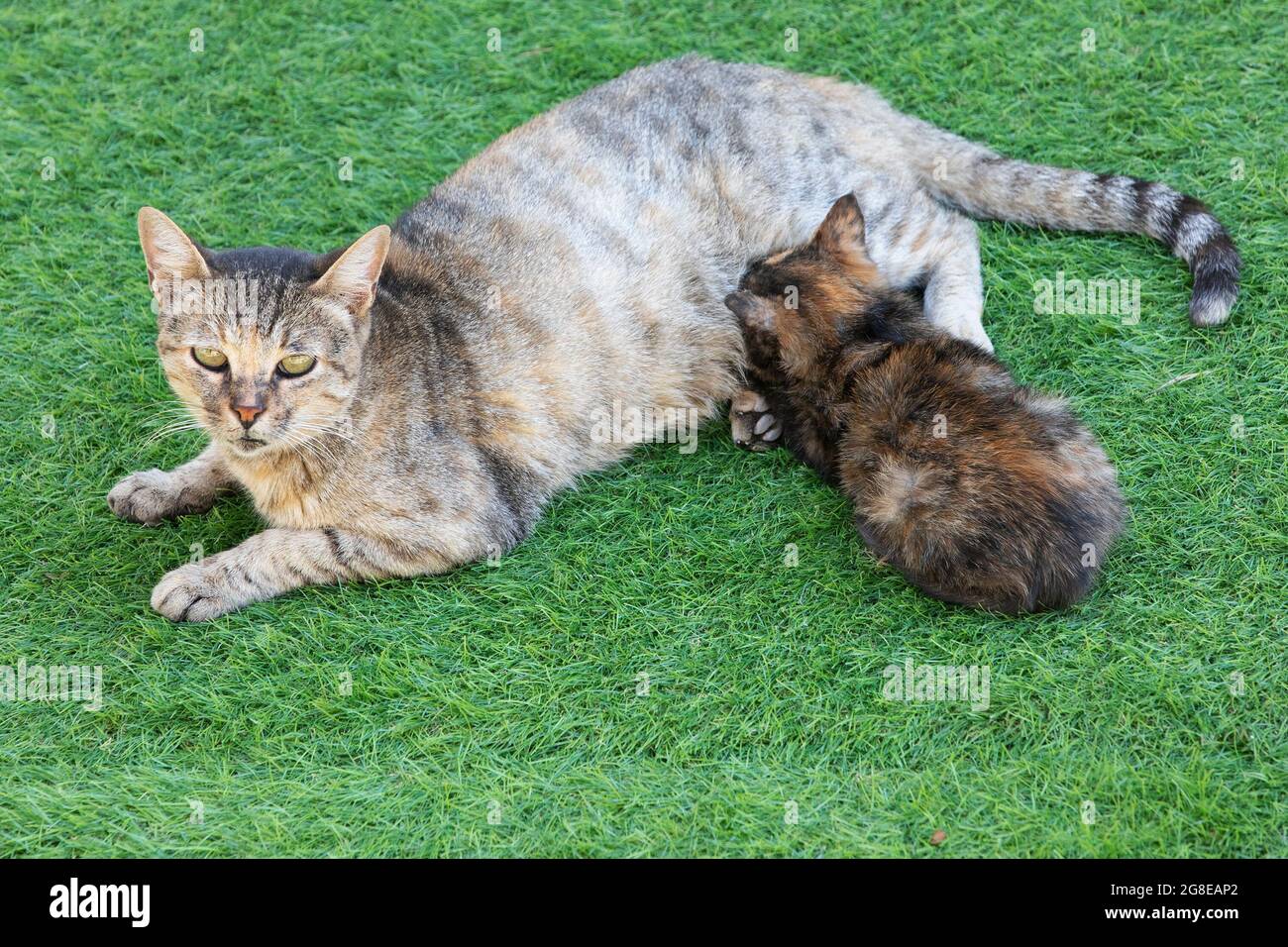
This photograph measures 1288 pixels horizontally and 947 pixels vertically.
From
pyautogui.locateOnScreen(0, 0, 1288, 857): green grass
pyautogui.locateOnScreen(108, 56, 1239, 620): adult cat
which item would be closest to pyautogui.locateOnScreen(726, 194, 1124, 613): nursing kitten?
pyautogui.locateOnScreen(0, 0, 1288, 857): green grass

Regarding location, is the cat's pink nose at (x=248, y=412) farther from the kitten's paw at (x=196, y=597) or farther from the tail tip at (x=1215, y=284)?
the tail tip at (x=1215, y=284)

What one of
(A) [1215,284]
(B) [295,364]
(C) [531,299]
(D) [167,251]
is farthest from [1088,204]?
(D) [167,251]

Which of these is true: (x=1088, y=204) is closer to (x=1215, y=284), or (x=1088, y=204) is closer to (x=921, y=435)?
(x=1215, y=284)

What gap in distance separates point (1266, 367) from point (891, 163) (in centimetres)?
162

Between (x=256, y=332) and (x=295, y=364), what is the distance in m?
0.15

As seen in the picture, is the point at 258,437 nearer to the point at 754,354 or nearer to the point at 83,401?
the point at 83,401

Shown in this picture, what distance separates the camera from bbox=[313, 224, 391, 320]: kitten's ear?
12.8ft

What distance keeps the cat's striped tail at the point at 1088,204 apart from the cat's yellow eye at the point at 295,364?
2664mm

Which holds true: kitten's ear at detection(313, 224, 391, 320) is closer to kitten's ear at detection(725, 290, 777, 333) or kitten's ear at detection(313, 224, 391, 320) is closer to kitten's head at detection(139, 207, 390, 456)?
kitten's head at detection(139, 207, 390, 456)

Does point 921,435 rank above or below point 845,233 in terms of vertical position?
below

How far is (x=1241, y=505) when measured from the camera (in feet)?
13.6

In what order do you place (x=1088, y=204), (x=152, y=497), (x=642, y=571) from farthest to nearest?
1. (x=1088, y=204)
2. (x=152, y=497)
3. (x=642, y=571)

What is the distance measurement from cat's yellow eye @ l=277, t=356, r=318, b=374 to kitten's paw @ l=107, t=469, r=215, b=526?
2.55ft

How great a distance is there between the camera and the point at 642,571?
4.21m
